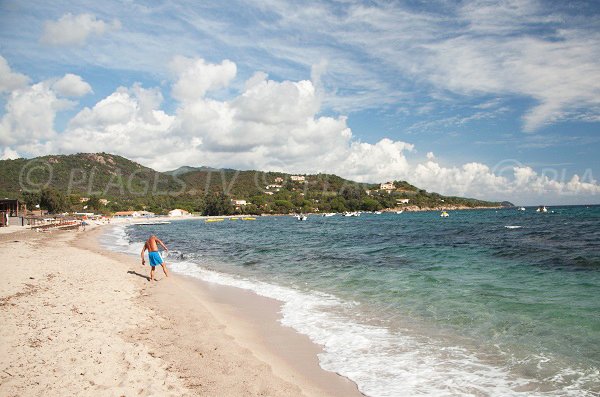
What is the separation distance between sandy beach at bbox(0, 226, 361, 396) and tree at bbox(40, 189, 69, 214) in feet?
316

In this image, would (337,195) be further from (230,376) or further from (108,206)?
(230,376)

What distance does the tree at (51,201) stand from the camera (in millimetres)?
92875

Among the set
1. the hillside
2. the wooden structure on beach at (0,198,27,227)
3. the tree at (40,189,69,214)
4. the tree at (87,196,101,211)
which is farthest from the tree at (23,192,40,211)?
the tree at (87,196,101,211)

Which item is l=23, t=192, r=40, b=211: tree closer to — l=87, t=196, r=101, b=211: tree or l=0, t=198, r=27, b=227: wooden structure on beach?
l=0, t=198, r=27, b=227: wooden structure on beach

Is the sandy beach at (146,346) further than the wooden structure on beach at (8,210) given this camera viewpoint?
No

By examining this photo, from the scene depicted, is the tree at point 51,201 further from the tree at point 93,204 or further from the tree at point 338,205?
the tree at point 338,205

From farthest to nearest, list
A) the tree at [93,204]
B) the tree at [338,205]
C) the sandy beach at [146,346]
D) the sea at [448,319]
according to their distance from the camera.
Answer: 1. the tree at [338,205]
2. the tree at [93,204]
3. the sea at [448,319]
4. the sandy beach at [146,346]

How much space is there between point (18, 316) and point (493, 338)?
1064cm

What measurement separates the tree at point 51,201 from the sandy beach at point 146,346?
96.3 metres

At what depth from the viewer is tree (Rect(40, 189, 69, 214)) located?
92.9m

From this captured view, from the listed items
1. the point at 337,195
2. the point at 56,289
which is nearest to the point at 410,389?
the point at 56,289

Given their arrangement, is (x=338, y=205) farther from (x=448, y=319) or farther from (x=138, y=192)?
(x=448, y=319)

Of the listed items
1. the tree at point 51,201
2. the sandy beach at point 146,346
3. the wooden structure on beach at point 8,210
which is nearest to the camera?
the sandy beach at point 146,346

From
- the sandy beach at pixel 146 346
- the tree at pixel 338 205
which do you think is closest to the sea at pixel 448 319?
the sandy beach at pixel 146 346
